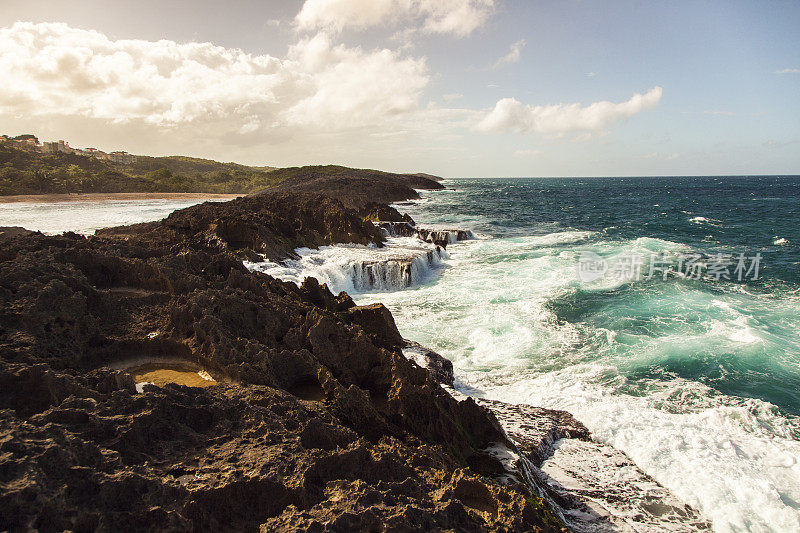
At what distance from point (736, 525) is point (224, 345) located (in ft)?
28.6

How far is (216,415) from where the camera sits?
4.84m

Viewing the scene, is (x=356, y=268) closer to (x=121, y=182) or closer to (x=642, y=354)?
(x=642, y=354)

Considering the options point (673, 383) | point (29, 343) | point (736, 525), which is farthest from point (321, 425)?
point (673, 383)

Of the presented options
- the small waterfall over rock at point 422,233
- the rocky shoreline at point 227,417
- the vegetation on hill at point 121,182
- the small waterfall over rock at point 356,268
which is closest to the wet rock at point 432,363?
the rocky shoreline at point 227,417

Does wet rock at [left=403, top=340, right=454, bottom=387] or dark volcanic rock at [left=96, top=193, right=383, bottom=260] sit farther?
dark volcanic rock at [left=96, top=193, right=383, bottom=260]

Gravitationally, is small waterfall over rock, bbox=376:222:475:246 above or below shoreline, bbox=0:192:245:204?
below

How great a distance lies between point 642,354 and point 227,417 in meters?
12.3

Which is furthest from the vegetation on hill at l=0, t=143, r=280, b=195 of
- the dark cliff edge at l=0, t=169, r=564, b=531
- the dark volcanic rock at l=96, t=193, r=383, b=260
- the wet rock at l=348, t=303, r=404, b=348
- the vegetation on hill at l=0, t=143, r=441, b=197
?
the wet rock at l=348, t=303, r=404, b=348

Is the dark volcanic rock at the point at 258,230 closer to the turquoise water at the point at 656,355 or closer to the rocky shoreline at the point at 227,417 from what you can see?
the turquoise water at the point at 656,355

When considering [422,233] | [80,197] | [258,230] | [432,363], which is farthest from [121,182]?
[432,363]

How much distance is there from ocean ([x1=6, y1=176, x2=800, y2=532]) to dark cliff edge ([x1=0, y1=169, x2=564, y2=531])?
3.81 meters

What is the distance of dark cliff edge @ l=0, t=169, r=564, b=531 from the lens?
3.44 m

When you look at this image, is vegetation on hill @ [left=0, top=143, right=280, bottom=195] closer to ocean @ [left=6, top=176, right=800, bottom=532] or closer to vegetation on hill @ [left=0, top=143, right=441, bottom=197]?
vegetation on hill @ [left=0, top=143, right=441, bottom=197]

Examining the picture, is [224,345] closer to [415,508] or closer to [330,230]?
[415,508]
